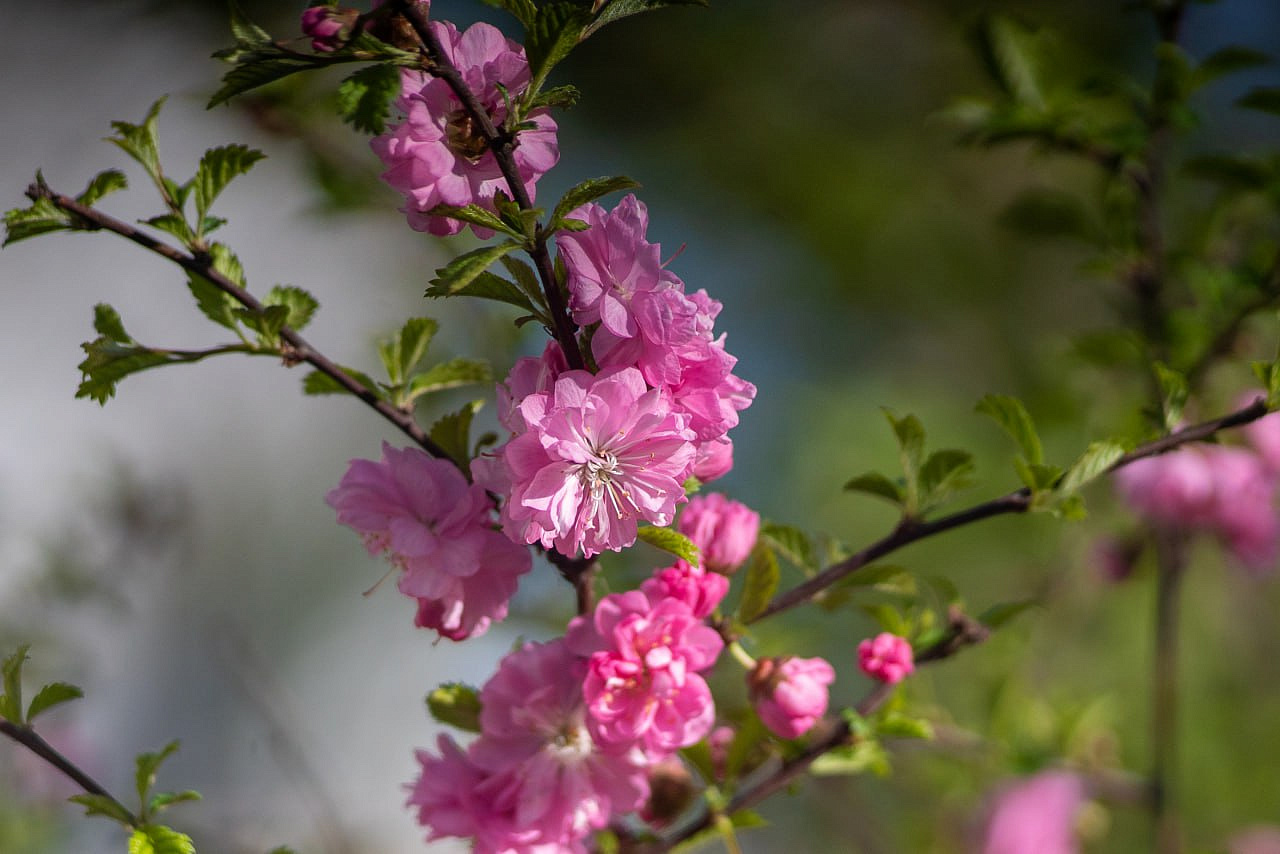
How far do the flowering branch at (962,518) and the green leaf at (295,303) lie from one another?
0.77ft

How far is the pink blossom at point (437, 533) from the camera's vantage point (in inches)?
15.3

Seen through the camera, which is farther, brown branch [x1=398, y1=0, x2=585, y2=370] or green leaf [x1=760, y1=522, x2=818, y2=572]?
green leaf [x1=760, y1=522, x2=818, y2=572]

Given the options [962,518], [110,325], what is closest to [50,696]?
[110,325]

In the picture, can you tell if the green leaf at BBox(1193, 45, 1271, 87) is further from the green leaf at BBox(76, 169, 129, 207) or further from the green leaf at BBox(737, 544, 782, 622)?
the green leaf at BBox(76, 169, 129, 207)

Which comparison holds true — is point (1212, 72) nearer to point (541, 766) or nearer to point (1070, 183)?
point (541, 766)

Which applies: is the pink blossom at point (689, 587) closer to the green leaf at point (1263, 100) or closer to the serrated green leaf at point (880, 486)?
the serrated green leaf at point (880, 486)

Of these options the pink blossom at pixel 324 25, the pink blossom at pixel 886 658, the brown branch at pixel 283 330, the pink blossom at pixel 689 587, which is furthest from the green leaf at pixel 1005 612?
the pink blossom at pixel 324 25

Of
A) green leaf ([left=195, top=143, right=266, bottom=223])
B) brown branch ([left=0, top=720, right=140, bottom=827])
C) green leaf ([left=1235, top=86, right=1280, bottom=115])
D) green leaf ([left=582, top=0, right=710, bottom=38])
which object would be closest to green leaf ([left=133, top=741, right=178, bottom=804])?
brown branch ([left=0, top=720, right=140, bottom=827])

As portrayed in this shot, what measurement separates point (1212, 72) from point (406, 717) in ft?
5.77

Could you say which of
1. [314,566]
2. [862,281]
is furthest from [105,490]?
[862,281]

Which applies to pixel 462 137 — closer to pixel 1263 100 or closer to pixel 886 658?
pixel 886 658

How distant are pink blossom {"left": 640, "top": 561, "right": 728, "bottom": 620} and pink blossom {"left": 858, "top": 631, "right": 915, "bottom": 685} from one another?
0.31 ft

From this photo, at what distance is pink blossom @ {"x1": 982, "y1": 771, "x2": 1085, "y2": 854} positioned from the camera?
935mm

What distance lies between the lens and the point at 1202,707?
167 centimetres
